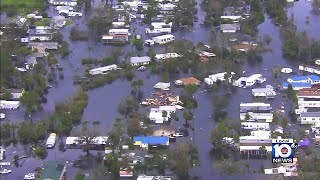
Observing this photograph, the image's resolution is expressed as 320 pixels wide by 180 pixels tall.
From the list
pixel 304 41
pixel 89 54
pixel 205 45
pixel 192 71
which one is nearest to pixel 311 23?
pixel 304 41

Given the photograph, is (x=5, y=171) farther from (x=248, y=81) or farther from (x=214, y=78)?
Result: (x=248, y=81)

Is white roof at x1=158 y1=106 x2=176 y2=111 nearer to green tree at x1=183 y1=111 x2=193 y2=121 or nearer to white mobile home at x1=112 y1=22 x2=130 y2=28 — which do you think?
green tree at x1=183 y1=111 x2=193 y2=121

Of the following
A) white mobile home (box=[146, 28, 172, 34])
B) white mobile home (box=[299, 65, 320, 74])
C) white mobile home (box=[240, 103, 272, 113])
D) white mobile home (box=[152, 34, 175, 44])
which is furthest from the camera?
white mobile home (box=[146, 28, 172, 34])

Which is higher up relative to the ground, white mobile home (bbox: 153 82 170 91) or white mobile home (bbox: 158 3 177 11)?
white mobile home (bbox: 158 3 177 11)

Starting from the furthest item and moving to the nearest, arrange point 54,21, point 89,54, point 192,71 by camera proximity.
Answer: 1. point 54,21
2. point 89,54
3. point 192,71

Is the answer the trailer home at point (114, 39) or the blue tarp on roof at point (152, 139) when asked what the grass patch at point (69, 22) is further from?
the blue tarp on roof at point (152, 139)

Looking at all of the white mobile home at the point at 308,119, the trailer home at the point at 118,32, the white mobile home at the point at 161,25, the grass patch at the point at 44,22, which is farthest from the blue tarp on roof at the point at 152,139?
the grass patch at the point at 44,22

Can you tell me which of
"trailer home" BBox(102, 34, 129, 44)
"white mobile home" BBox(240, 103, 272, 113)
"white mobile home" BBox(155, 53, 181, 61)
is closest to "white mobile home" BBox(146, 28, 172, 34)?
"trailer home" BBox(102, 34, 129, 44)

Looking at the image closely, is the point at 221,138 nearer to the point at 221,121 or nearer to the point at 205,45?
the point at 221,121
